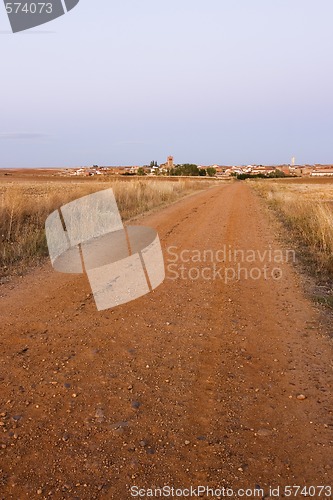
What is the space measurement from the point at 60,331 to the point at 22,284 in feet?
7.43

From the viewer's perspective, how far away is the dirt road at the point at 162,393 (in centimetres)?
249

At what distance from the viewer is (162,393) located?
3338mm

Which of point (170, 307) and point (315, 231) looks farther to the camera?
point (315, 231)

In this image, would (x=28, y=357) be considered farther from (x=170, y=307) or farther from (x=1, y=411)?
(x=170, y=307)

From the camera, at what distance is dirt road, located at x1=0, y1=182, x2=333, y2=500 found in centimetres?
249

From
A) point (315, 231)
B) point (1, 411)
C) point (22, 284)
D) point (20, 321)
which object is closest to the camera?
point (1, 411)

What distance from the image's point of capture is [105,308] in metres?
5.27

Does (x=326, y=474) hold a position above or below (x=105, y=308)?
below

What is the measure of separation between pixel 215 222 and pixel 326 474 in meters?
10.8

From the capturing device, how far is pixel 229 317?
4.95 meters

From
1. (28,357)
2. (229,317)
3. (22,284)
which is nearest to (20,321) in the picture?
(28,357)

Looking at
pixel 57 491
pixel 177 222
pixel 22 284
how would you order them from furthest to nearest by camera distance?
pixel 177 222 → pixel 22 284 → pixel 57 491

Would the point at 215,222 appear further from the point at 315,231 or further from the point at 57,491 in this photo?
the point at 57,491

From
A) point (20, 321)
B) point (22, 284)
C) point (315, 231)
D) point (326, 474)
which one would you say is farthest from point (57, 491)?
point (315, 231)
